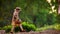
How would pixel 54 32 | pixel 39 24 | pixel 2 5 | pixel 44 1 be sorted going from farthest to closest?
pixel 39 24 → pixel 2 5 → pixel 44 1 → pixel 54 32

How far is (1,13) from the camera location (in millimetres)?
15555

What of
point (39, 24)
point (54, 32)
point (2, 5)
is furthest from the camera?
point (39, 24)

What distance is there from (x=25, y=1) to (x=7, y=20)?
5.93 ft

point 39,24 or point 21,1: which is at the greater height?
point 21,1

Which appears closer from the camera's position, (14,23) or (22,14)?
(14,23)

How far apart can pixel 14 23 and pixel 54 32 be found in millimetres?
1676

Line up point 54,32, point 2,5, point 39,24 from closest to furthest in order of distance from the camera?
point 54,32, point 2,5, point 39,24

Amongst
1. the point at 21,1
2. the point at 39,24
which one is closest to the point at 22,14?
the point at 21,1

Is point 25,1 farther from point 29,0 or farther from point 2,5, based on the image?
point 2,5

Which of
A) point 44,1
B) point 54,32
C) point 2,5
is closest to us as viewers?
point 54,32

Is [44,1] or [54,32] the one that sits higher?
[44,1]

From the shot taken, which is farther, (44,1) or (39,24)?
(39,24)


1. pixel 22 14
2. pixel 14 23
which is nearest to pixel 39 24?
pixel 22 14

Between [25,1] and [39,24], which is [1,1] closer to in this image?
[25,1]
